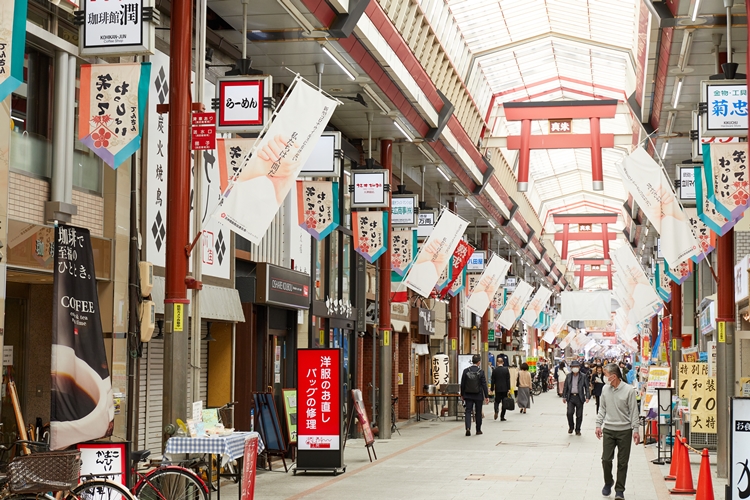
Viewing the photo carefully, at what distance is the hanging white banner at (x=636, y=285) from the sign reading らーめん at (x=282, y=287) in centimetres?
1062

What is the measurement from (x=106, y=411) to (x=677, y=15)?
27.5ft

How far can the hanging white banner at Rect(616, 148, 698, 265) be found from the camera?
15.8m

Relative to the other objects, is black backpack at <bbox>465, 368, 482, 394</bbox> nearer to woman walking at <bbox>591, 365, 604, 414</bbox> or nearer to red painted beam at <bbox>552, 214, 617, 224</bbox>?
woman walking at <bbox>591, 365, 604, 414</bbox>

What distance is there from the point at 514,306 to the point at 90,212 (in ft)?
A: 87.1

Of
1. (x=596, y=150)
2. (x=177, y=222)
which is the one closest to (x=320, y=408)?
(x=177, y=222)

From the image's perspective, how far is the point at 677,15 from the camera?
508 inches

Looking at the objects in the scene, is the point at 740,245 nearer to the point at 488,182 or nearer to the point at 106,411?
the point at 488,182

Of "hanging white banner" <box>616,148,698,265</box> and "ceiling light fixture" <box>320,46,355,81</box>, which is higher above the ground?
"ceiling light fixture" <box>320,46,355,81</box>

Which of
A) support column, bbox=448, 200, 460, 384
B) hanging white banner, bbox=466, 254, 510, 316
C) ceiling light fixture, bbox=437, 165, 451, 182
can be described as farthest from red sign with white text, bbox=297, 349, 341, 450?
support column, bbox=448, 200, 460, 384

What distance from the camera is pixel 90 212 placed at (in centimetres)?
1100

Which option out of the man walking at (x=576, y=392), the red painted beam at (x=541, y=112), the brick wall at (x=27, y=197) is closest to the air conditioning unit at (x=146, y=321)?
the brick wall at (x=27, y=197)

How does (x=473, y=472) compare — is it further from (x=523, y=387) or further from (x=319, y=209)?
(x=523, y=387)

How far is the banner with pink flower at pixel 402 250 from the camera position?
22375 millimetres

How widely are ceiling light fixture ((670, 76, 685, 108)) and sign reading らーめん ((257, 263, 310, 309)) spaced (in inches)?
270
